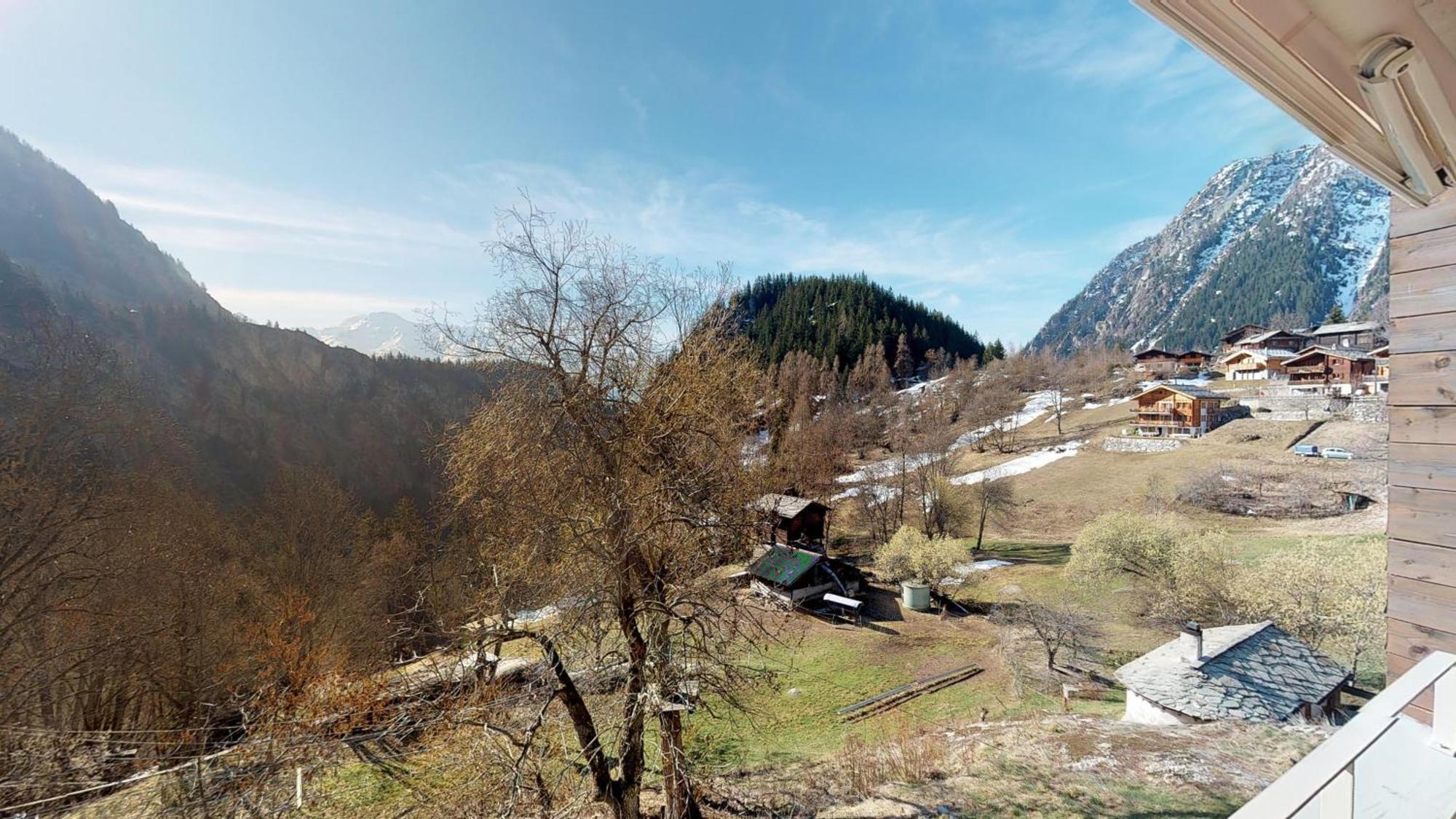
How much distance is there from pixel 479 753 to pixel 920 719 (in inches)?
368

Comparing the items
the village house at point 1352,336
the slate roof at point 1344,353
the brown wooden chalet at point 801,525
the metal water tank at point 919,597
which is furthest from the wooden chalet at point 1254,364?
the metal water tank at point 919,597

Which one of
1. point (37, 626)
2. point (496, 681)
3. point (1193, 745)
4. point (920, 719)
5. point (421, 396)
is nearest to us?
point (1193, 745)

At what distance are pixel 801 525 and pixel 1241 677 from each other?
15312 millimetres

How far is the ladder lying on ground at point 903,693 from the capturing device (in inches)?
460

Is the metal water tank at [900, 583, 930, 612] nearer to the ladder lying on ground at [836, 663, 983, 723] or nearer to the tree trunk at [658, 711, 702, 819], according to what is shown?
the ladder lying on ground at [836, 663, 983, 723]

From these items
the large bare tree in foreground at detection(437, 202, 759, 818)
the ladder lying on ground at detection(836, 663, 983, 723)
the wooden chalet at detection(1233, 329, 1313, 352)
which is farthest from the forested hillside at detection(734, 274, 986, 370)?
the large bare tree in foreground at detection(437, 202, 759, 818)

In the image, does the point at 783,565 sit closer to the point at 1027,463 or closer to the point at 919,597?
the point at 919,597

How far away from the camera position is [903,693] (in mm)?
12445

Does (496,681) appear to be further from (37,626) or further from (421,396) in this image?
(421,396)

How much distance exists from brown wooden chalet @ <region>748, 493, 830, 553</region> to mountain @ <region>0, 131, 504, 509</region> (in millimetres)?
14607

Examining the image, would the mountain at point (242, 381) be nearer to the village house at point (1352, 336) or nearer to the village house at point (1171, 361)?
the village house at point (1352, 336)

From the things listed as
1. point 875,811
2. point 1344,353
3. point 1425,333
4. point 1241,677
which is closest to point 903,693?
point 1241,677

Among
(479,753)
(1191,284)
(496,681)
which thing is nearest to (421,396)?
(496,681)

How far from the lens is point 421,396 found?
40.8m
